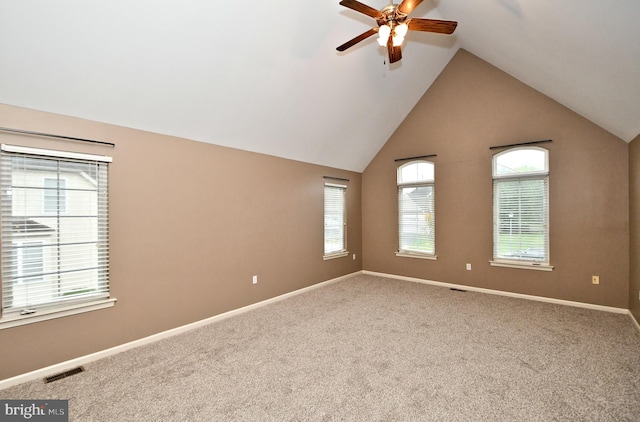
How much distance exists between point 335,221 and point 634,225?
13.6 ft

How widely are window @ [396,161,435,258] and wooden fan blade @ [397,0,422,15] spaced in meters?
3.35

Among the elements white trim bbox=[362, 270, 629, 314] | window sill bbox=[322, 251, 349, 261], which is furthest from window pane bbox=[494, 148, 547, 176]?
window sill bbox=[322, 251, 349, 261]

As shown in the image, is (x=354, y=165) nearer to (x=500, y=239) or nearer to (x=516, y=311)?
(x=500, y=239)

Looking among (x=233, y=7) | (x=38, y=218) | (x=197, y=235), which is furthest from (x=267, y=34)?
(x=38, y=218)

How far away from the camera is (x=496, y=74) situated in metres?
4.62

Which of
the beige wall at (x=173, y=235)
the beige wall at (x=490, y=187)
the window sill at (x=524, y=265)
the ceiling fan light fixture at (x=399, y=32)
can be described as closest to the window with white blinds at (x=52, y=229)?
the beige wall at (x=173, y=235)

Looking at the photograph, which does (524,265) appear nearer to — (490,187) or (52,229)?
(490,187)

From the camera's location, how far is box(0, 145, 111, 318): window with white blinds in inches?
92.0

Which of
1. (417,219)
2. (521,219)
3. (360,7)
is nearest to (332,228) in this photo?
(417,219)

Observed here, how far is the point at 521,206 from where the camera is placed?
4473 millimetres

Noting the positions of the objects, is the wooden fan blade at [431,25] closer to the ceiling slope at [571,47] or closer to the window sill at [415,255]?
the ceiling slope at [571,47]

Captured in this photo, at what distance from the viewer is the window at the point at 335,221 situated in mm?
5465

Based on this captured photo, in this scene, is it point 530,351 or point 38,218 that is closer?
point 38,218

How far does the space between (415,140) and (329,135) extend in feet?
6.04
